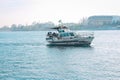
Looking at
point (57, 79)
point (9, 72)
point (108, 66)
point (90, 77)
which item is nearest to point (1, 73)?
point (9, 72)

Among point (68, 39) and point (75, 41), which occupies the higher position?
point (68, 39)

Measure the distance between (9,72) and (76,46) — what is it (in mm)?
40043

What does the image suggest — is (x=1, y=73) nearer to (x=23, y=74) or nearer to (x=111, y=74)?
(x=23, y=74)

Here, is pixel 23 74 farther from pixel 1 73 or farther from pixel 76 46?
pixel 76 46

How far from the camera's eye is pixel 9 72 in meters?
42.8

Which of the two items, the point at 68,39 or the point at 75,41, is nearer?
the point at 75,41

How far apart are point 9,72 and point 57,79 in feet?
25.5

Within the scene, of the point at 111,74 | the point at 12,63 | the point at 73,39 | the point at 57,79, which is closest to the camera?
the point at 57,79

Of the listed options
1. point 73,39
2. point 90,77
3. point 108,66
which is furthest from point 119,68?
point 73,39

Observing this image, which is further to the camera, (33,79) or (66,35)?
(66,35)

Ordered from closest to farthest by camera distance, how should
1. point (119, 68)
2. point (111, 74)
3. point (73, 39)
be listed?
point (111, 74) → point (119, 68) → point (73, 39)

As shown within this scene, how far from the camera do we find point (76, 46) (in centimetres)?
8144

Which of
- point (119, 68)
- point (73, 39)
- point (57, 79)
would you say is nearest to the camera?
point (57, 79)

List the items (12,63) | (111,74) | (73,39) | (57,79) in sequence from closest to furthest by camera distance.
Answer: (57,79) < (111,74) < (12,63) < (73,39)
